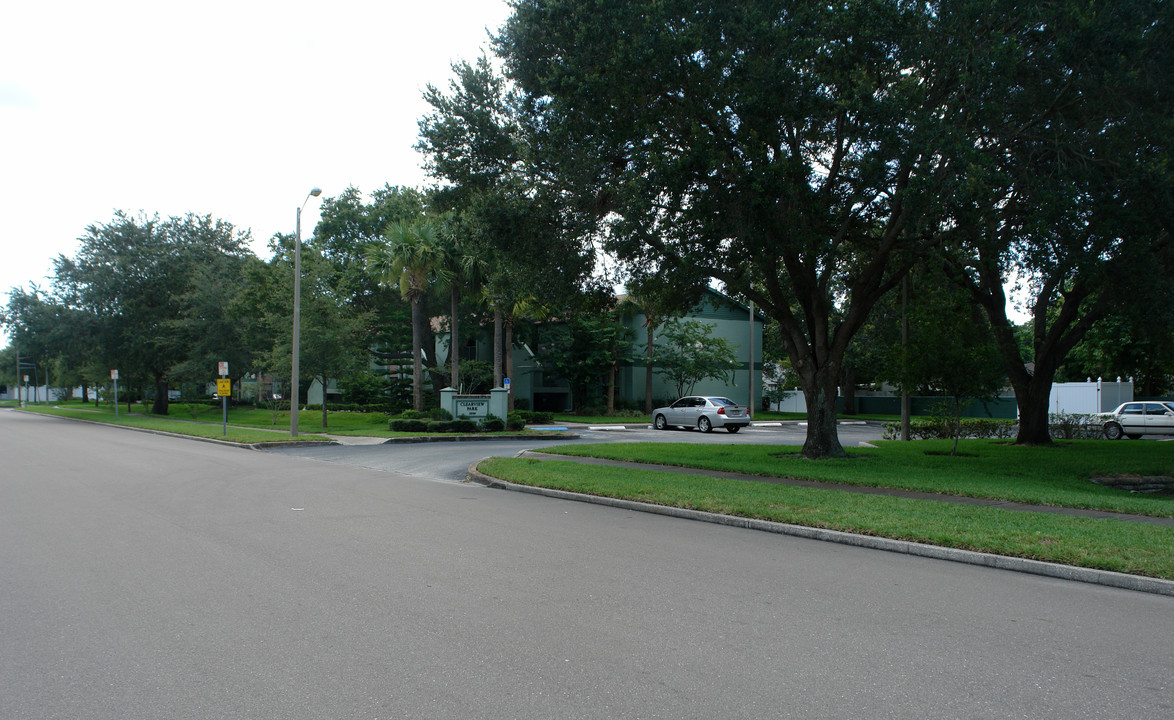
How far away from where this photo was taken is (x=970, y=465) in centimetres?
1703

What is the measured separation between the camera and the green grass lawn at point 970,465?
40.0ft

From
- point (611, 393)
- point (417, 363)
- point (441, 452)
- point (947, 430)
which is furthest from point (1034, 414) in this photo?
point (417, 363)

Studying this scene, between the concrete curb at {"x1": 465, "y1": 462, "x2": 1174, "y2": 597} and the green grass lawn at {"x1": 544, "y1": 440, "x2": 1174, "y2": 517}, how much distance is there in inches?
160

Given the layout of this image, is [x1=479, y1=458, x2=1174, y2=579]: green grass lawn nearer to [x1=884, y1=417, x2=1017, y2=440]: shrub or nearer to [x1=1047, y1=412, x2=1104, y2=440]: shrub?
[x1=884, y1=417, x2=1017, y2=440]: shrub

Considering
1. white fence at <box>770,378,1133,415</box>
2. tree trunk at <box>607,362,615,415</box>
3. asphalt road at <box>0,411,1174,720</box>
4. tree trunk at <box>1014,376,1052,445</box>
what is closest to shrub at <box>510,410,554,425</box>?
tree trunk at <box>607,362,615,415</box>

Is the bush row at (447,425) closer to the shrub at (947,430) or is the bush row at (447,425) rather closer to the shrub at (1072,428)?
the shrub at (947,430)

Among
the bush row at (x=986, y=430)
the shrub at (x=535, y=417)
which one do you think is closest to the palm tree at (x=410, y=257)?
the shrub at (x=535, y=417)

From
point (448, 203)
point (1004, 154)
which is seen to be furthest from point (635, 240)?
point (1004, 154)

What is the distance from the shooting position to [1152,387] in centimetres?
4775

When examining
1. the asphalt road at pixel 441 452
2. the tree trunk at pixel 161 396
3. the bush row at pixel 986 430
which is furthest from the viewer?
the tree trunk at pixel 161 396

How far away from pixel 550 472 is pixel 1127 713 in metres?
11.4

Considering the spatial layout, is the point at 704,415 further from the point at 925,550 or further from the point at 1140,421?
the point at 925,550

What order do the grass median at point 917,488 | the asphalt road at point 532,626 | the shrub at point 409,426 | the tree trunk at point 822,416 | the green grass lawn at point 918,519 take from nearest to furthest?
the asphalt road at point 532,626, the green grass lawn at point 918,519, the grass median at point 917,488, the tree trunk at point 822,416, the shrub at point 409,426

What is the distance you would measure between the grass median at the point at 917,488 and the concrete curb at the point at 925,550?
147mm
